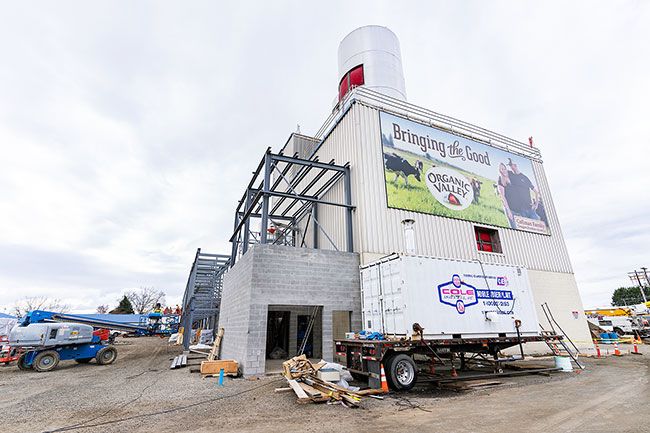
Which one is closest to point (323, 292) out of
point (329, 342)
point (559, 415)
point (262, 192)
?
point (329, 342)

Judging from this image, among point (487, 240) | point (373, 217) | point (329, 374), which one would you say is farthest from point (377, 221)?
point (487, 240)

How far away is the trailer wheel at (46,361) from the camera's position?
1443cm

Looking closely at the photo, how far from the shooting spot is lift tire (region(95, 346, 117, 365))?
53.9ft

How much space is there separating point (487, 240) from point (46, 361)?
23479 mm

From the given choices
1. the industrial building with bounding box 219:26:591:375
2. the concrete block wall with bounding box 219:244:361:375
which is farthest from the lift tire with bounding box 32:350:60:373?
the concrete block wall with bounding box 219:244:361:375

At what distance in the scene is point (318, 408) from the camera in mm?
6914

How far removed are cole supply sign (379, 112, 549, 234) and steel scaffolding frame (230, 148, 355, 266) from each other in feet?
9.16

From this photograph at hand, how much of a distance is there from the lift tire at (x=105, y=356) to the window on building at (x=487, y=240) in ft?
68.7

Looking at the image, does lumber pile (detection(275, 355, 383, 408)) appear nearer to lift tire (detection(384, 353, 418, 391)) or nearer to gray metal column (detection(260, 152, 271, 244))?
lift tire (detection(384, 353, 418, 391))

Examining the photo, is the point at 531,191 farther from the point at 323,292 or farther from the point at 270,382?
the point at 270,382

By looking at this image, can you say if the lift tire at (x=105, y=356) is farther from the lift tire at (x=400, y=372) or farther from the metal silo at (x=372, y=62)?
the metal silo at (x=372, y=62)

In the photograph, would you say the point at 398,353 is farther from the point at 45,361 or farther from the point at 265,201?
the point at 45,361

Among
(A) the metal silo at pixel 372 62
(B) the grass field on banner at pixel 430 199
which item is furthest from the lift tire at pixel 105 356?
(A) the metal silo at pixel 372 62

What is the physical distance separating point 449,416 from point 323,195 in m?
13.9
